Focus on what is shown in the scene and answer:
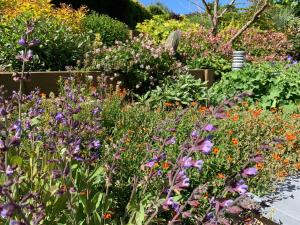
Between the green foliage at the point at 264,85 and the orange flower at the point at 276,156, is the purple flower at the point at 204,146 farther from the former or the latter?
the green foliage at the point at 264,85

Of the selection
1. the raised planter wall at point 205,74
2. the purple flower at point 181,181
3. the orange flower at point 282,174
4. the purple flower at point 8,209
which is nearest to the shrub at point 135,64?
the raised planter wall at point 205,74

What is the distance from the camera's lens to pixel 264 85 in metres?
8.43

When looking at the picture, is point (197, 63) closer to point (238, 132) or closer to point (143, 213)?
point (238, 132)

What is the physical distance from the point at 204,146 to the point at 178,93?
5796 millimetres

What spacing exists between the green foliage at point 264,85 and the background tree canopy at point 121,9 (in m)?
10.1

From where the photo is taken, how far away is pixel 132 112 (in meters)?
5.36

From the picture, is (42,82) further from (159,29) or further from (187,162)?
(159,29)

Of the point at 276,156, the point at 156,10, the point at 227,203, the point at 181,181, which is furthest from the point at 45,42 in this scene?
the point at 156,10

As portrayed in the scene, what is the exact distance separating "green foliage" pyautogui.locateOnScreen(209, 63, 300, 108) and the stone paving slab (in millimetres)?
3667

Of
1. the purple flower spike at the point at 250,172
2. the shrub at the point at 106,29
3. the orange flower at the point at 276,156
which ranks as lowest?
the orange flower at the point at 276,156

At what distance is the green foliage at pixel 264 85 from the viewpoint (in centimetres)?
816

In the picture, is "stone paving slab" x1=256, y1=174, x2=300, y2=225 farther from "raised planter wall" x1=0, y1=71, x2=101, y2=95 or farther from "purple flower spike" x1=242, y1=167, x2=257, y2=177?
"raised planter wall" x1=0, y1=71, x2=101, y2=95

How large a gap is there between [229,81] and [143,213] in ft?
22.0

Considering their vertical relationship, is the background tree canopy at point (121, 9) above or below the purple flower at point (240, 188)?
above
